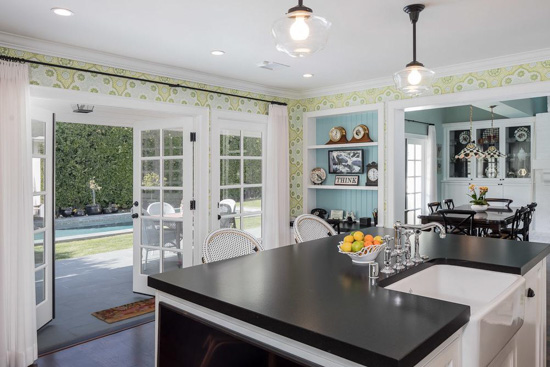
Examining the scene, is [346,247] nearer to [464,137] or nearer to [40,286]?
[40,286]

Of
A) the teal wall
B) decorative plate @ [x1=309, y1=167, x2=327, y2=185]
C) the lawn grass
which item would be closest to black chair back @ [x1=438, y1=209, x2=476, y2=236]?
the teal wall

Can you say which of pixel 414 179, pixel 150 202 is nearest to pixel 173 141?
pixel 150 202

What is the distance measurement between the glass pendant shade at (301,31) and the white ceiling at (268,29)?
0.94 m

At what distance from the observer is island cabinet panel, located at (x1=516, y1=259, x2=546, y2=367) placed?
207 centimetres

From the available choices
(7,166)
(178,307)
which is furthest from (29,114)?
(178,307)

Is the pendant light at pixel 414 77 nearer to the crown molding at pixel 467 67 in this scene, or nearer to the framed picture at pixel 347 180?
the crown molding at pixel 467 67

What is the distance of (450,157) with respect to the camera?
354 inches

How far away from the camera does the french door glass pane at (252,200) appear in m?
5.11

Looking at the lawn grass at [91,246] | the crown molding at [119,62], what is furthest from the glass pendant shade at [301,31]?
the lawn grass at [91,246]

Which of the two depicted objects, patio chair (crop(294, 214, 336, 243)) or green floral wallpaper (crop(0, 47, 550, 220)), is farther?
green floral wallpaper (crop(0, 47, 550, 220))

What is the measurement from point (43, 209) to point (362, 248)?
300 centimetres

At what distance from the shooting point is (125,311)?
421cm

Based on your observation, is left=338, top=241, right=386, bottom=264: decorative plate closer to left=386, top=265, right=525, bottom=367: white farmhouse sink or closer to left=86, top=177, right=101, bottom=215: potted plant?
left=386, top=265, right=525, bottom=367: white farmhouse sink

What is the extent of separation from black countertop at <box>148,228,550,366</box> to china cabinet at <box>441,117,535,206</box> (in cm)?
677
